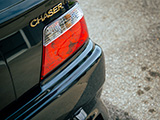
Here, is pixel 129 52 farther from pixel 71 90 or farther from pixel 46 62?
pixel 46 62

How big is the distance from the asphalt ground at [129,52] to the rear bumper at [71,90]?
0.82 meters

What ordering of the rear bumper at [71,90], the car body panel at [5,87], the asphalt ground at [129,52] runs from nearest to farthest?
the car body panel at [5,87]
the rear bumper at [71,90]
the asphalt ground at [129,52]

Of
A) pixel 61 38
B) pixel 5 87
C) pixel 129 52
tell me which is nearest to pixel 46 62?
pixel 61 38

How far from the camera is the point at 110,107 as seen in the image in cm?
226

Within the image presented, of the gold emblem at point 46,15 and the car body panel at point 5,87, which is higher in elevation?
the gold emblem at point 46,15

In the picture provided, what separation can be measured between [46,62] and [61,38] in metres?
0.18

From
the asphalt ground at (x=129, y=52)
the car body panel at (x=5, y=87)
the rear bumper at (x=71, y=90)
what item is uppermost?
the car body panel at (x=5, y=87)

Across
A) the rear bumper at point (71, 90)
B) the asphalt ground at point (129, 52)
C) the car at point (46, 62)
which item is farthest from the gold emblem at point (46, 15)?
the asphalt ground at point (129, 52)

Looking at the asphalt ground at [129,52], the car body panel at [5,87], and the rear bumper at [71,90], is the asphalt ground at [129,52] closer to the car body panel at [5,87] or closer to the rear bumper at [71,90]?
the rear bumper at [71,90]

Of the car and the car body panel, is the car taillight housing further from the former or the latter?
the car body panel

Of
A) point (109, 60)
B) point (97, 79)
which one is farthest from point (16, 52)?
point (109, 60)

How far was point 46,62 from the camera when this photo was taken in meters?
1.25

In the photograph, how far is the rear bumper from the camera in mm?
1214

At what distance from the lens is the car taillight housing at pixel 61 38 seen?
1217 millimetres
